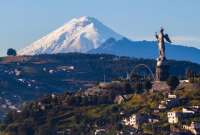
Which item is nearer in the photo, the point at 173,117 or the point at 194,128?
the point at 194,128

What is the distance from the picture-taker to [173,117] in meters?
196

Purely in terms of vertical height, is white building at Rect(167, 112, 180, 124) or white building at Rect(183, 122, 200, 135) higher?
white building at Rect(167, 112, 180, 124)

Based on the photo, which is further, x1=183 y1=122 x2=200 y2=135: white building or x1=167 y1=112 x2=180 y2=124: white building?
x1=167 y1=112 x2=180 y2=124: white building

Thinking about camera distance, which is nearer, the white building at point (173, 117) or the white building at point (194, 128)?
the white building at point (194, 128)

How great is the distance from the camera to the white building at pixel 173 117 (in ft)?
634

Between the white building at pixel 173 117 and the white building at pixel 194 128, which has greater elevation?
the white building at pixel 173 117

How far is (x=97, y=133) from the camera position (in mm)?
194500

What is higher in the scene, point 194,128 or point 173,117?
point 173,117

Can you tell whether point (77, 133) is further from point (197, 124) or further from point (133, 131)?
point (197, 124)

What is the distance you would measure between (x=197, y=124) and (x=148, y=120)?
39.0 feet

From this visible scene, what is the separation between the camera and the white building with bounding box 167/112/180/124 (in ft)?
634

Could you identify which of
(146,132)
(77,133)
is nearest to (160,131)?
(146,132)

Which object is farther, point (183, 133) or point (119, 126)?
point (119, 126)

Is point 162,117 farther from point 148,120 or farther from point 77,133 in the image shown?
point 77,133
